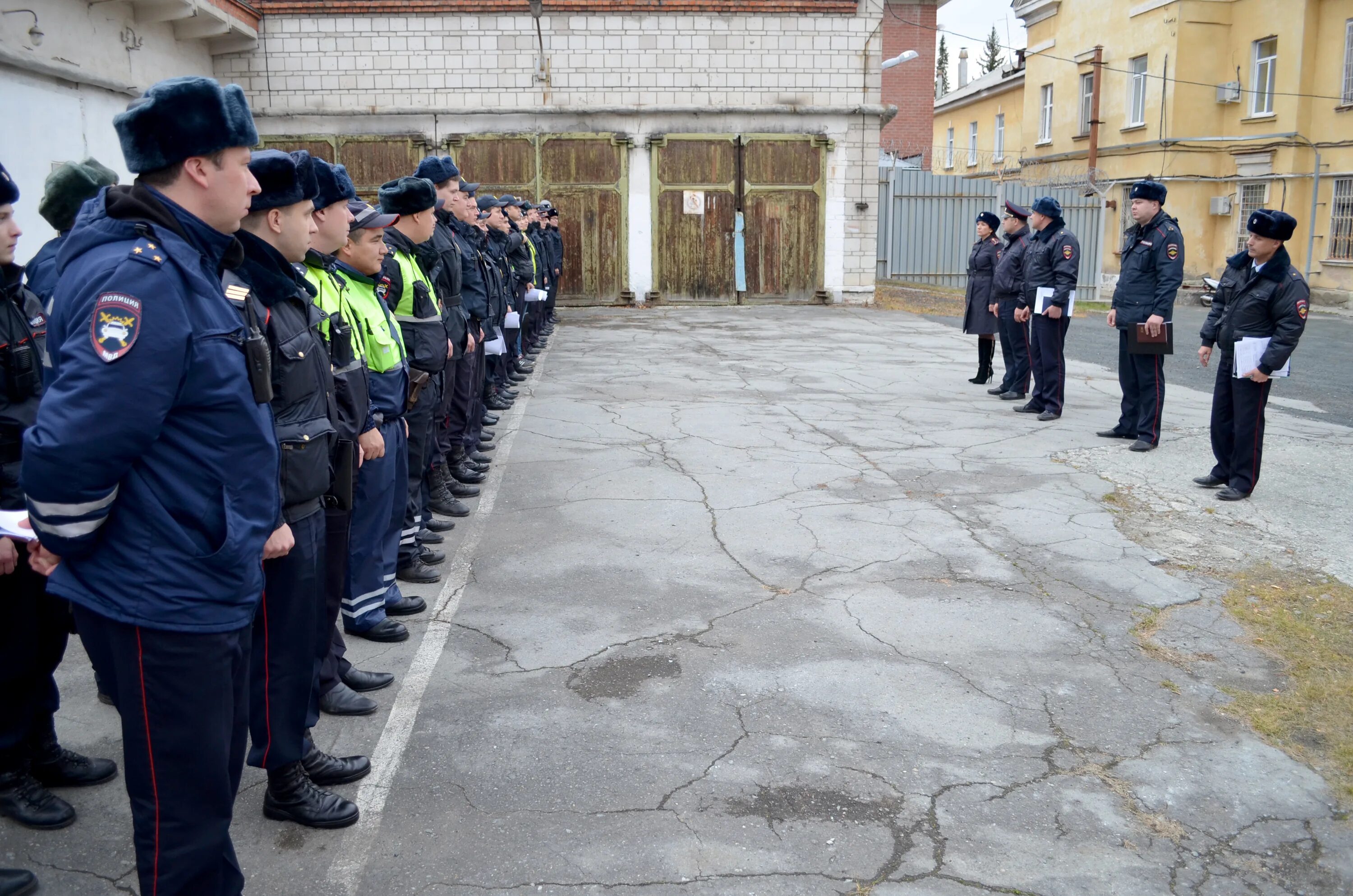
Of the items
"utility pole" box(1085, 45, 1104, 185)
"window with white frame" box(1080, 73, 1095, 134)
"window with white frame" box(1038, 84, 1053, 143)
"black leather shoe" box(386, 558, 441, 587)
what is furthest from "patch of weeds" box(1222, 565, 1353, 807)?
"window with white frame" box(1038, 84, 1053, 143)

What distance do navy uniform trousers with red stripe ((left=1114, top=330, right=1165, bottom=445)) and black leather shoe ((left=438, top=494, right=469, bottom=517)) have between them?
5.29m

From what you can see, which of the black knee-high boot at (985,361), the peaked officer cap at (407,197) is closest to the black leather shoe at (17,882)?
the peaked officer cap at (407,197)

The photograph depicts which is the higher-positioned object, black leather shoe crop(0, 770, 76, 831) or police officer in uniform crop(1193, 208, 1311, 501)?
police officer in uniform crop(1193, 208, 1311, 501)

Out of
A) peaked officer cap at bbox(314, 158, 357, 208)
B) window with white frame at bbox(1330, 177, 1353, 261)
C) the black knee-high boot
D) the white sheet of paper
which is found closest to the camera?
the white sheet of paper

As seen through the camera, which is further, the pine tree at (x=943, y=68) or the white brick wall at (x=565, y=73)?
the pine tree at (x=943, y=68)

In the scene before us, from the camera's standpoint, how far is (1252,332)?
7094 mm

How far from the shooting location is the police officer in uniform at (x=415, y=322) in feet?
17.7

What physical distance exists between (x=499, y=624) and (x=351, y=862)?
6.11 feet

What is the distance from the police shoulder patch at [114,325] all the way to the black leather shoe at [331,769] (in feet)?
5.66

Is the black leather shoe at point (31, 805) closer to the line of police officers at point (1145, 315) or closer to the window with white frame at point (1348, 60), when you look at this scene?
the line of police officers at point (1145, 315)

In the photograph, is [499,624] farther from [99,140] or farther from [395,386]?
[99,140]

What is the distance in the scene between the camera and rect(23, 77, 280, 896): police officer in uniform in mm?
2246

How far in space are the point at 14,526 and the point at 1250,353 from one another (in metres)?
6.96

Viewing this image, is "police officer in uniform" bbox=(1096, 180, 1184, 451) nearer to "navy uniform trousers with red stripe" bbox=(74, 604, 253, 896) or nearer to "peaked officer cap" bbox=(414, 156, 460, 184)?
"peaked officer cap" bbox=(414, 156, 460, 184)
